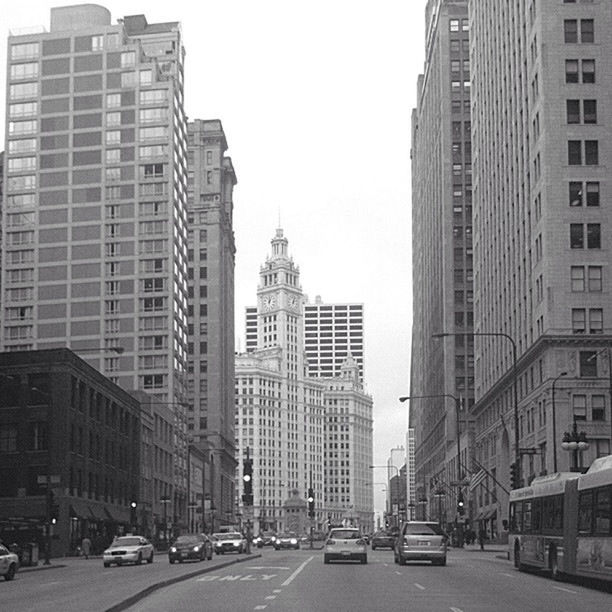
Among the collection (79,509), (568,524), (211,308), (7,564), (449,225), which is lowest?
(7,564)

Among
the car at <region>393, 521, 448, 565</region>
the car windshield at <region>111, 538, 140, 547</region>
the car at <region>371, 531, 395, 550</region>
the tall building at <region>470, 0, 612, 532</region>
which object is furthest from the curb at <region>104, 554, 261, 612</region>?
the car at <region>371, 531, 395, 550</region>

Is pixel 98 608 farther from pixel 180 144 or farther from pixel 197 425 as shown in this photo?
pixel 197 425

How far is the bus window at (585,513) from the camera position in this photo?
29609mm

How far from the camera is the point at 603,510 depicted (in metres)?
28.4

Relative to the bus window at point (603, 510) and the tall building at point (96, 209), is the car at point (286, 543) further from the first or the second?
the bus window at point (603, 510)

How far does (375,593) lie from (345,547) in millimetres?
19728

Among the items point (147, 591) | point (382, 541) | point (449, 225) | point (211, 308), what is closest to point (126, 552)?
point (147, 591)

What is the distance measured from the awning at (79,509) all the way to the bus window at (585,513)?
190 feet

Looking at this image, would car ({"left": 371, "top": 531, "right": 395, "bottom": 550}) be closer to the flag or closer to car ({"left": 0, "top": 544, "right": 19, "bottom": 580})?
the flag

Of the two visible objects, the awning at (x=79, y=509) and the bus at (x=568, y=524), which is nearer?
the bus at (x=568, y=524)

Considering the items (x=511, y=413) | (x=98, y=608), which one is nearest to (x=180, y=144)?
(x=511, y=413)

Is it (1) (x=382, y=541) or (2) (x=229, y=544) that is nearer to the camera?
(2) (x=229, y=544)

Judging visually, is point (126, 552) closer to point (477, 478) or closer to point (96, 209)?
point (477, 478)

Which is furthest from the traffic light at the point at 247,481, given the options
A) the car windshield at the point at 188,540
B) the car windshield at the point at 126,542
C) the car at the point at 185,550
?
the car windshield at the point at 126,542
